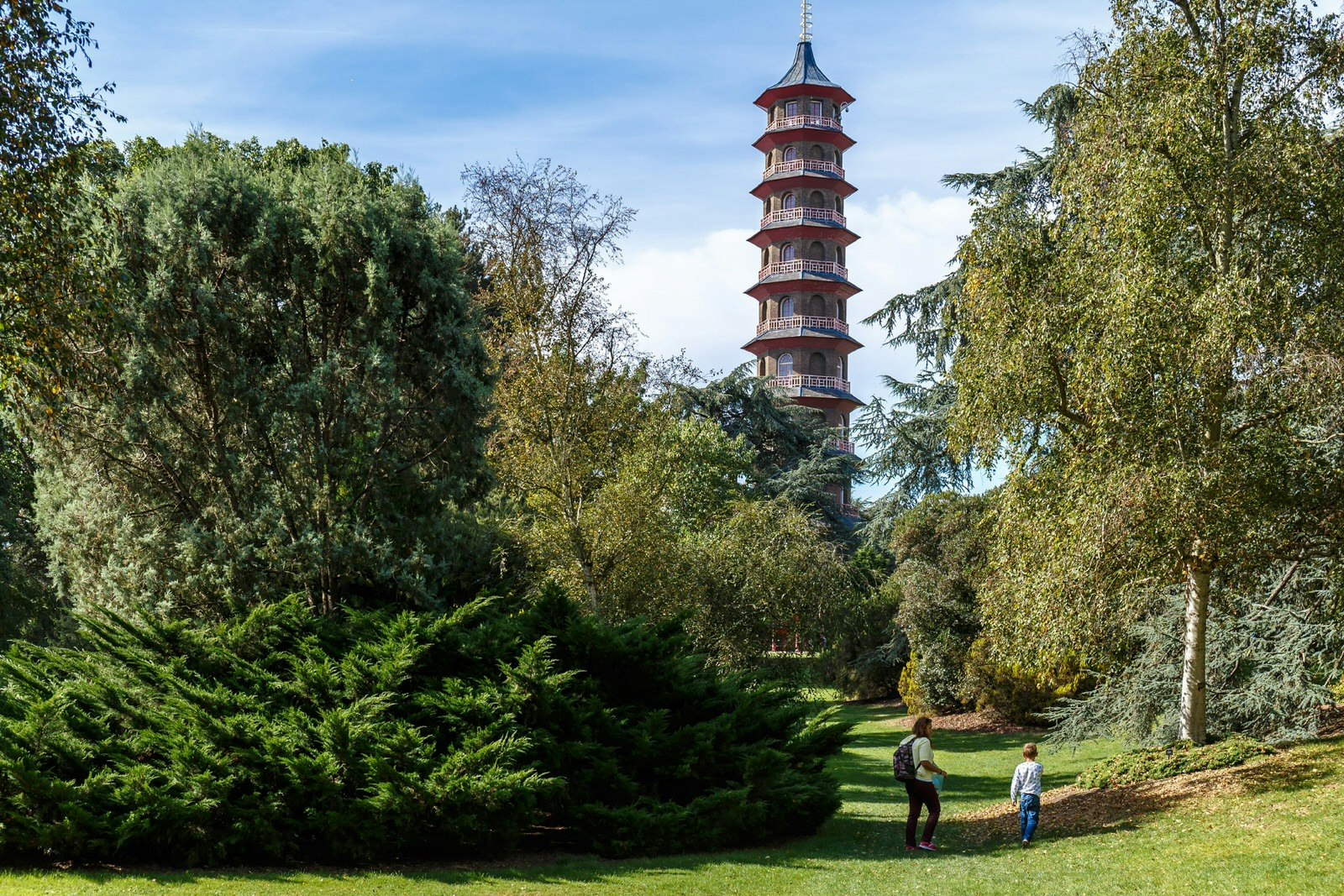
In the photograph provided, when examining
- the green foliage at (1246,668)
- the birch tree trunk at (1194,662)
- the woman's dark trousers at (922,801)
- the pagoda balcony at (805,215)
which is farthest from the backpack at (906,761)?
the pagoda balcony at (805,215)

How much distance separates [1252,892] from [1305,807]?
298 cm

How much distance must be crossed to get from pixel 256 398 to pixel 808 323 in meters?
47.5

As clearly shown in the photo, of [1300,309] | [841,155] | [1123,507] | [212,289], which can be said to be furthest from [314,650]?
[841,155]

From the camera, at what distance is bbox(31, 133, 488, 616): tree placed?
13445 millimetres

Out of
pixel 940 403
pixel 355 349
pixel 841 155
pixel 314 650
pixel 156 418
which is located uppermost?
pixel 841 155

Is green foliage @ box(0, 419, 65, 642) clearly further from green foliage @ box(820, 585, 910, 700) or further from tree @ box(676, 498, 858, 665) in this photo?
green foliage @ box(820, 585, 910, 700)

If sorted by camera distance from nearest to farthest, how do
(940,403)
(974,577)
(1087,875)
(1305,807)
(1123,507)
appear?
1. (1087,875)
2. (1305,807)
3. (1123,507)
4. (974,577)
5. (940,403)

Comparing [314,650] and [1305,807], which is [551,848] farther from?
[1305,807]

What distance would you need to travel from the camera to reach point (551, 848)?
39.4 ft

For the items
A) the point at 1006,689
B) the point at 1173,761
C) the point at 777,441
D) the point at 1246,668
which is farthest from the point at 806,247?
the point at 1173,761

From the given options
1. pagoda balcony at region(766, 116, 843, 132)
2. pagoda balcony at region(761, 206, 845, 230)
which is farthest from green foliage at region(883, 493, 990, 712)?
pagoda balcony at region(766, 116, 843, 132)

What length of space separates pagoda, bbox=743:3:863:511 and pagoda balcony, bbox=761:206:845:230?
0.05m

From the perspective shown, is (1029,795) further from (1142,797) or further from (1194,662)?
(1194,662)

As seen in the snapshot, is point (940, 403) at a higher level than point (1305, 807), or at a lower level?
higher
